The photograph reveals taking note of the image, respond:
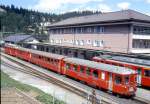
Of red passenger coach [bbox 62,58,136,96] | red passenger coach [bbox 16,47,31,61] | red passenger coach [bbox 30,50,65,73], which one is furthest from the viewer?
red passenger coach [bbox 16,47,31,61]

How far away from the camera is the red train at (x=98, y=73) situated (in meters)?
23.5

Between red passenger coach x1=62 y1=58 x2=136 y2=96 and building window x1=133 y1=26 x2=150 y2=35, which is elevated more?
building window x1=133 y1=26 x2=150 y2=35

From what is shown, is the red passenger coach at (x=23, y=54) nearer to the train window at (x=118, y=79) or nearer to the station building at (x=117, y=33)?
the station building at (x=117, y=33)

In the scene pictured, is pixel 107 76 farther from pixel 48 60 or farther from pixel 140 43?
pixel 140 43

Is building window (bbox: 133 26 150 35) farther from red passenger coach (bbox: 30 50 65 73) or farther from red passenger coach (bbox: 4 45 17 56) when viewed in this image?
red passenger coach (bbox: 4 45 17 56)

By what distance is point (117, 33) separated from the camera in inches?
1820

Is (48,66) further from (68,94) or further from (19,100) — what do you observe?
(19,100)

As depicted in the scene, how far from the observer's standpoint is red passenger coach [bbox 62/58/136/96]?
76.8ft

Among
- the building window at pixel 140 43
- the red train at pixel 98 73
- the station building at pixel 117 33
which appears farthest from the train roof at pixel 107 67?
the building window at pixel 140 43

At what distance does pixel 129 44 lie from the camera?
144ft

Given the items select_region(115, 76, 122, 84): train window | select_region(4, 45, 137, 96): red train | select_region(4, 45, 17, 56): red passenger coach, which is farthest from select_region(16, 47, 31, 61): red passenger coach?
select_region(115, 76, 122, 84): train window

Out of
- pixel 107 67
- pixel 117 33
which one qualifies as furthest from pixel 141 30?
pixel 107 67

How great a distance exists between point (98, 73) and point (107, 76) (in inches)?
62.3

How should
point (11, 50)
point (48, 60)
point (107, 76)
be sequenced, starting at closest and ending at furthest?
1. point (107, 76)
2. point (48, 60)
3. point (11, 50)
